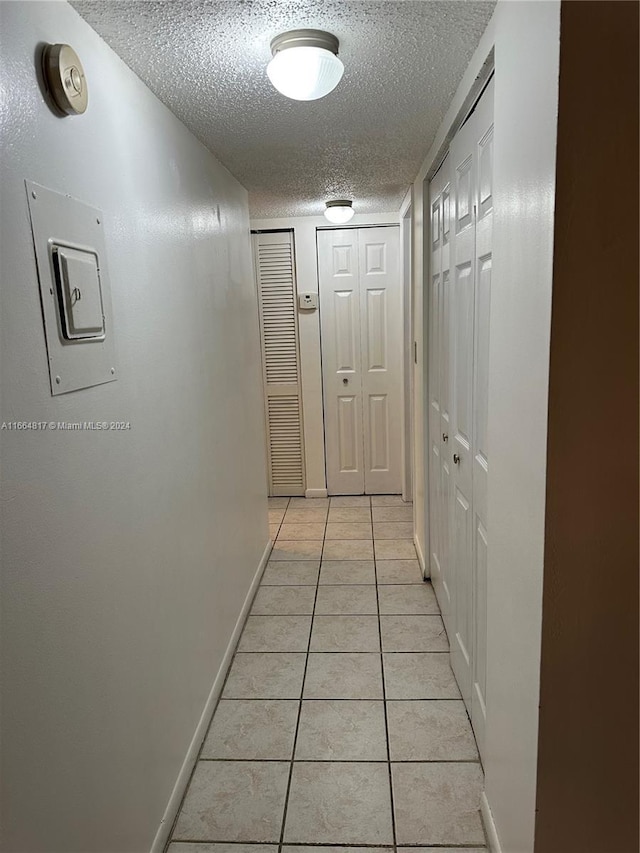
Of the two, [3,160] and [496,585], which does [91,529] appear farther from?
[496,585]

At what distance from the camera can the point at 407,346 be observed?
4.22 m

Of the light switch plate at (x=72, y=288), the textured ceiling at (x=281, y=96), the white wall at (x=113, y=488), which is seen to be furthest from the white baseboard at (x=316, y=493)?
the light switch plate at (x=72, y=288)

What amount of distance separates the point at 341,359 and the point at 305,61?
3071 mm

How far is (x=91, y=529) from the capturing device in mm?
1220

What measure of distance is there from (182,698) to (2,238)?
4.89 feet

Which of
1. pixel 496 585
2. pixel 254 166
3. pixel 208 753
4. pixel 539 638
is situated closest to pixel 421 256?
pixel 254 166

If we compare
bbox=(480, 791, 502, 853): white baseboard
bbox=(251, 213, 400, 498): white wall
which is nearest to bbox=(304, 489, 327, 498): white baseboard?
bbox=(251, 213, 400, 498): white wall

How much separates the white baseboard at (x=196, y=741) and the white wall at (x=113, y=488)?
4cm

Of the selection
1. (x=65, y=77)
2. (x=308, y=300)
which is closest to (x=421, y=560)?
(x=308, y=300)

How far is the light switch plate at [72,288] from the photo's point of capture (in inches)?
41.9

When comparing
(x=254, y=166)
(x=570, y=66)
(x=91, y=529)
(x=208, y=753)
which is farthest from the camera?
(x=254, y=166)

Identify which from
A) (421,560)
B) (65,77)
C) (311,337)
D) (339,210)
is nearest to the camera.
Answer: (65,77)

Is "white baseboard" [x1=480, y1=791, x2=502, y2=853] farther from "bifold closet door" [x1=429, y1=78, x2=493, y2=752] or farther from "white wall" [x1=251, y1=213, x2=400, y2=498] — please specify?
"white wall" [x1=251, y1=213, x2=400, y2=498]

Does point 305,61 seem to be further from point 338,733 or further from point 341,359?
point 341,359
